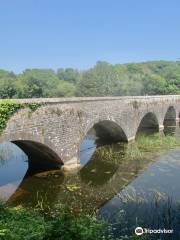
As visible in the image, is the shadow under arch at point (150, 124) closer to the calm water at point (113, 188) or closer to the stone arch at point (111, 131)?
the stone arch at point (111, 131)

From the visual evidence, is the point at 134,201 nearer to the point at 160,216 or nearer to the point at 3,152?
the point at 160,216

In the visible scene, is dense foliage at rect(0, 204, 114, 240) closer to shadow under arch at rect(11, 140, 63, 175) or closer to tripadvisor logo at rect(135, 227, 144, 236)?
tripadvisor logo at rect(135, 227, 144, 236)

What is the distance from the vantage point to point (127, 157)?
85.3 feet

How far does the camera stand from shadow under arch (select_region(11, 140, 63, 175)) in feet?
68.0

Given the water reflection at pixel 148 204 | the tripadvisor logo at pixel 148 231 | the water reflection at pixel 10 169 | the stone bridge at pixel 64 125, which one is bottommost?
the water reflection at pixel 148 204

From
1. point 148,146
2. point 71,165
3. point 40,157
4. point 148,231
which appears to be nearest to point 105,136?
point 148,146

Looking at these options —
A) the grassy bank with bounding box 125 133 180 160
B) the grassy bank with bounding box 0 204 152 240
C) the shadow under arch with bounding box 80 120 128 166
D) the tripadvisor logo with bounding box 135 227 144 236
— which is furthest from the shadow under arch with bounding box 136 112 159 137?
the tripadvisor logo with bounding box 135 227 144 236

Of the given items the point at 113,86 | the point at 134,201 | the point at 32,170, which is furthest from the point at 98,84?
the point at 134,201

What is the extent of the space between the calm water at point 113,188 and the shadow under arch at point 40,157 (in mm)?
537

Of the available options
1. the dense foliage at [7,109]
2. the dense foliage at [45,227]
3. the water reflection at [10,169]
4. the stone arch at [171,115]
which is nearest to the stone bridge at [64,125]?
the dense foliage at [7,109]

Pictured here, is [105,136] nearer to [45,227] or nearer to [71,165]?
[71,165]

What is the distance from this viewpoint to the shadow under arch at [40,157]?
68.0 ft

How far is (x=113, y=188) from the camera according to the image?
747 inches

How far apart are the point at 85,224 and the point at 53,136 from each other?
8.88 m
